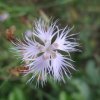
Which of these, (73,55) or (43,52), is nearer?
(43,52)

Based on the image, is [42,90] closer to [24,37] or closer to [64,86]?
[64,86]

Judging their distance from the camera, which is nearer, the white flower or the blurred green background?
the white flower

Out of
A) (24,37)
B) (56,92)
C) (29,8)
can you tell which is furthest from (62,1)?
(24,37)

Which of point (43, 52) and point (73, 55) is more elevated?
point (73, 55)

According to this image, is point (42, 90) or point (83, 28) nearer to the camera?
point (42, 90)

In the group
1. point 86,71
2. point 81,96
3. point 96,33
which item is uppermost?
point 96,33

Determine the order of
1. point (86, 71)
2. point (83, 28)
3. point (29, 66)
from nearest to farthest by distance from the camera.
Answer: point (29, 66)
point (86, 71)
point (83, 28)

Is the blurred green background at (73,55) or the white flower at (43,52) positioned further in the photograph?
the blurred green background at (73,55)

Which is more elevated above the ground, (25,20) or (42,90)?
(25,20)
